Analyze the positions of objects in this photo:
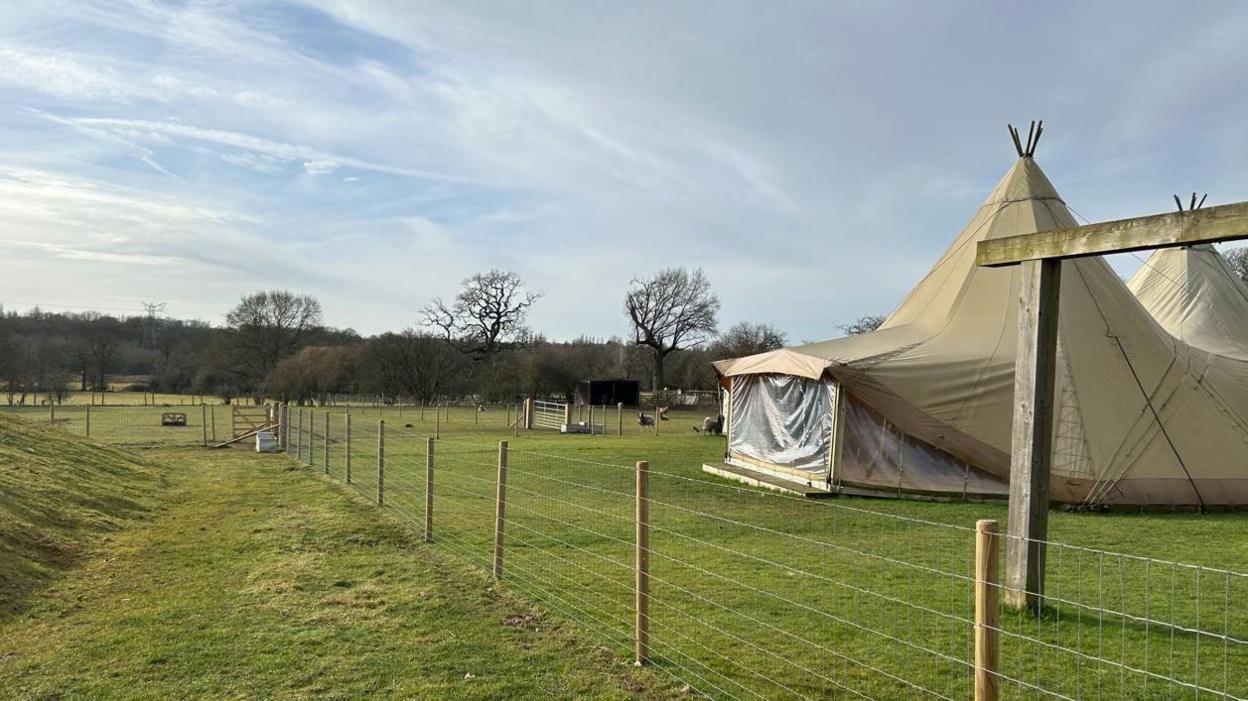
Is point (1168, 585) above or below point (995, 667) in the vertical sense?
below

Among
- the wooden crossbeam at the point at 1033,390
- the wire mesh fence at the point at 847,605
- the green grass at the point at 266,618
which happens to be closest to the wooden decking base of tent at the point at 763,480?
the wire mesh fence at the point at 847,605

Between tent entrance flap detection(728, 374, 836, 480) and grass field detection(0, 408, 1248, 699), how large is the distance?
1538 mm

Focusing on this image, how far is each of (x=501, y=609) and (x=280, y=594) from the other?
5.44 ft

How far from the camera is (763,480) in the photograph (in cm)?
1296

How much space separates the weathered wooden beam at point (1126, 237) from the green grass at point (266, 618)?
3590 mm

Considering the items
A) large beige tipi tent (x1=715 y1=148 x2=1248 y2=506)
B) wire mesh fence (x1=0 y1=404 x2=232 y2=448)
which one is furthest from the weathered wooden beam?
wire mesh fence (x1=0 y1=404 x2=232 y2=448)

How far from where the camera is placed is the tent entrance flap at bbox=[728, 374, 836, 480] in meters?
12.7

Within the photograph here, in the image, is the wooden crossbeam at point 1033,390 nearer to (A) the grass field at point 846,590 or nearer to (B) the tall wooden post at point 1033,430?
(B) the tall wooden post at point 1033,430

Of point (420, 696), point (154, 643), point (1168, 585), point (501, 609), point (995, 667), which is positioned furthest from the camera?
point (1168, 585)

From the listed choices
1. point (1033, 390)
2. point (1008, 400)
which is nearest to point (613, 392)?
point (1008, 400)

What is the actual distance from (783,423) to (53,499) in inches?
395

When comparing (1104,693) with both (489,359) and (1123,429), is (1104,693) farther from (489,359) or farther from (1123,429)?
(489,359)

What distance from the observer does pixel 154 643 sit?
15.7 ft

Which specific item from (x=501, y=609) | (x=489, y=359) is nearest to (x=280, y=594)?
(x=501, y=609)
